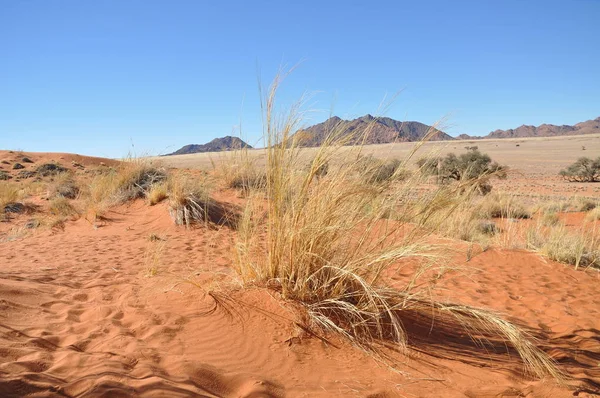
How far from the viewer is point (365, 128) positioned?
3674 millimetres

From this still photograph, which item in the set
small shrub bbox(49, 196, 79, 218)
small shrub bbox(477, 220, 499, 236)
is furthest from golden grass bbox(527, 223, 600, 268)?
small shrub bbox(49, 196, 79, 218)

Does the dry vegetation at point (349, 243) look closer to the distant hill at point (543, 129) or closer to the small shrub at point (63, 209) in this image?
the small shrub at point (63, 209)

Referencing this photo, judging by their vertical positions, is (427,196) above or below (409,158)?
below

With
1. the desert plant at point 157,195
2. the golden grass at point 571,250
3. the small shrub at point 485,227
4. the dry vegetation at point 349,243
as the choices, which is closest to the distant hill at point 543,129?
the small shrub at point 485,227

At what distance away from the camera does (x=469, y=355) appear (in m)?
3.36

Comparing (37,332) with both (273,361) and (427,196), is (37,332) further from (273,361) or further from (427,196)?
(427,196)

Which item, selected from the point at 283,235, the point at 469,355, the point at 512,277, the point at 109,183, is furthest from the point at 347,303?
the point at 109,183

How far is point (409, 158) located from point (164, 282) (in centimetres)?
275

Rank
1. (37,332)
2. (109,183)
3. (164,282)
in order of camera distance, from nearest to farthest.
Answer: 1. (37,332)
2. (164,282)
3. (109,183)

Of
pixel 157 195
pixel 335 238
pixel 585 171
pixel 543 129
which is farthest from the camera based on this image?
pixel 543 129

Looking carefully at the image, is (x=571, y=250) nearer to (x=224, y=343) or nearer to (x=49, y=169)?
(x=224, y=343)

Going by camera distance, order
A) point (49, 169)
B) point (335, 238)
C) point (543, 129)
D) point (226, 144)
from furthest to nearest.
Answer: point (543, 129) → point (49, 169) → point (226, 144) → point (335, 238)

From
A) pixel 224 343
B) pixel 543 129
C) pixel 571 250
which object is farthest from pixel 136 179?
pixel 543 129

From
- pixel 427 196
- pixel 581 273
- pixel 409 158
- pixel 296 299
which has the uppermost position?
pixel 409 158
